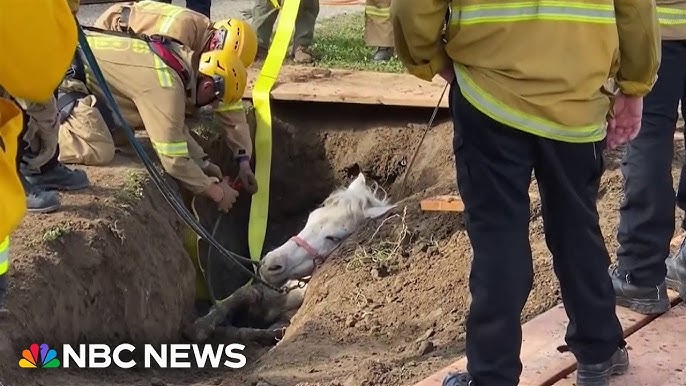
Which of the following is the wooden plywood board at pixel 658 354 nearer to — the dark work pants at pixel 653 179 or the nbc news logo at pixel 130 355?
the dark work pants at pixel 653 179

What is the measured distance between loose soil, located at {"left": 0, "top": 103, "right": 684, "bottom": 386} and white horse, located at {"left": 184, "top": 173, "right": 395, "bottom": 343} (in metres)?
0.35

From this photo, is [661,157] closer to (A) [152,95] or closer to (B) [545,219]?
(B) [545,219]

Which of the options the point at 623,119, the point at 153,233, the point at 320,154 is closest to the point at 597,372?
the point at 623,119

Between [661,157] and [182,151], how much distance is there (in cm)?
303

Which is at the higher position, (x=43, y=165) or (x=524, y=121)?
(x=524, y=121)

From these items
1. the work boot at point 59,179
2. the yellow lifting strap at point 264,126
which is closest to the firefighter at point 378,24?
the yellow lifting strap at point 264,126

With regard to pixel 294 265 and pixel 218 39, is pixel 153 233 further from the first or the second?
pixel 218 39

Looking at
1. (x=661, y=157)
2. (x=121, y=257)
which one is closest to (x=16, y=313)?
(x=121, y=257)

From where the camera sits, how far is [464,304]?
4.39m

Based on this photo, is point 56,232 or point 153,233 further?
point 153,233

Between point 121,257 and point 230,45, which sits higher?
point 230,45

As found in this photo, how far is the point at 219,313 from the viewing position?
5.85 meters

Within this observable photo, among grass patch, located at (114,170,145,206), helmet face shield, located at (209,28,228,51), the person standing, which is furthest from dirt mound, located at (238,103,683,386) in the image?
the person standing

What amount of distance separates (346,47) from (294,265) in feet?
12.0
